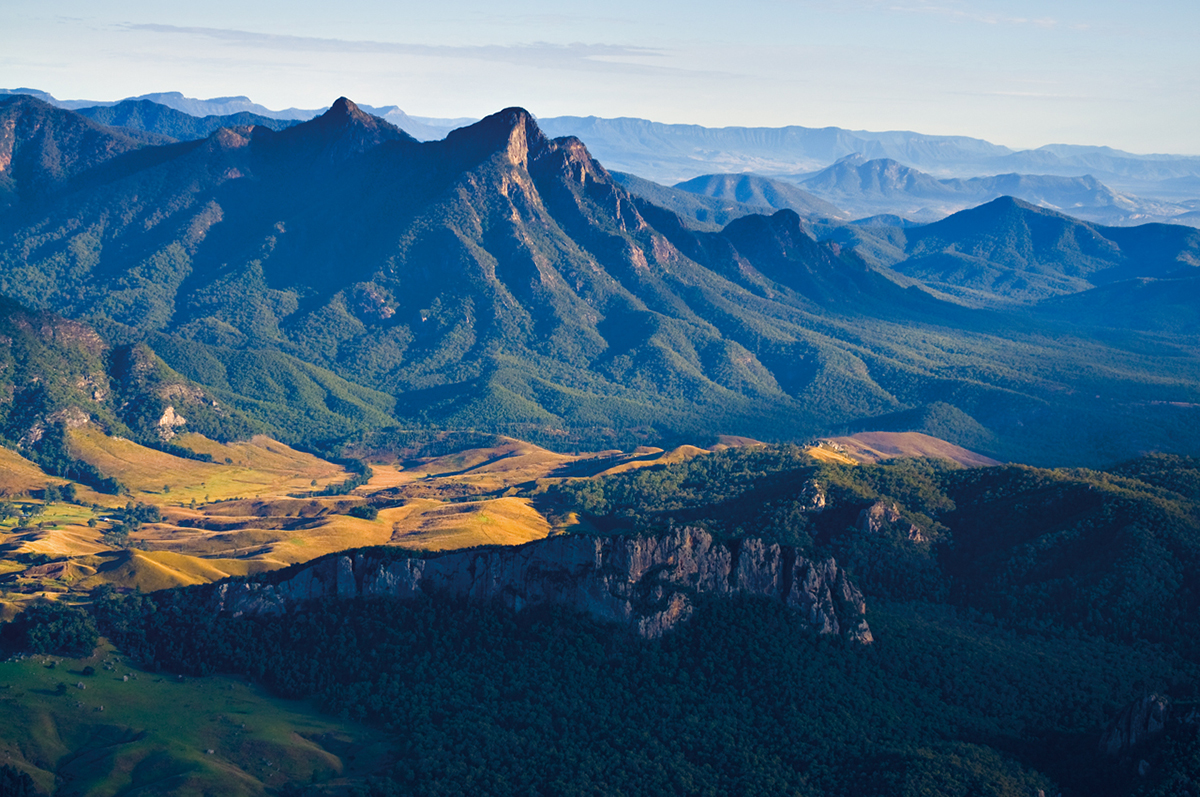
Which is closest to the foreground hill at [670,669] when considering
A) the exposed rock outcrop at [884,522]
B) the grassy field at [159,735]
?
the grassy field at [159,735]

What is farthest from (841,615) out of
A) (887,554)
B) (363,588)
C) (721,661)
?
(363,588)

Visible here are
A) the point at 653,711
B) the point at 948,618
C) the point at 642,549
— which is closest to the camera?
the point at 653,711

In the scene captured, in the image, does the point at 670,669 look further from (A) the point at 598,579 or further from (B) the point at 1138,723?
(B) the point at 1138,723

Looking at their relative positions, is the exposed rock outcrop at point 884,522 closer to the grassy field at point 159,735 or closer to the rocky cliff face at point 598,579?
the rocky cliff face at point 598,579

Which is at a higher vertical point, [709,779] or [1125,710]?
[1125,710]

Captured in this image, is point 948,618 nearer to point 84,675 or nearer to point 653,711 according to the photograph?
point 653,711

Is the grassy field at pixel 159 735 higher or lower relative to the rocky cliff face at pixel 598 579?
lower
